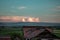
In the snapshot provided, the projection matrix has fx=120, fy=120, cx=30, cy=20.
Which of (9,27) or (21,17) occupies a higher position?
(21,17)

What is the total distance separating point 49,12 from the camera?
141cm

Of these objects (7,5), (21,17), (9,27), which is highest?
(7,5)

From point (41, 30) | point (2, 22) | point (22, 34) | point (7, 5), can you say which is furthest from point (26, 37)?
point (7, 5)

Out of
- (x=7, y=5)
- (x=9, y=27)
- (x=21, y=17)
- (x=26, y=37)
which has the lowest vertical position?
(x=26, y=37)

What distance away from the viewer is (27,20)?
1.40 meters

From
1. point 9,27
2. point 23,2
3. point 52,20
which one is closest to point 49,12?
point 52,20

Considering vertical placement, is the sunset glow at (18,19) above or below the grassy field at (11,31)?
above

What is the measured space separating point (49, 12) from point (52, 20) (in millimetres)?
100

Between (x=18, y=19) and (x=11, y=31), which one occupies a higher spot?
(x=18, y=19)

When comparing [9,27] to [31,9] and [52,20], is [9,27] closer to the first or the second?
[31,9]

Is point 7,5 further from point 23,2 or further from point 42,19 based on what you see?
point 42,19

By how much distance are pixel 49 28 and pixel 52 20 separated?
104mm

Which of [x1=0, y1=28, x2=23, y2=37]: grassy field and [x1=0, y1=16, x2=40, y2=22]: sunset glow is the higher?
[x1=0, y1=16, x2=40, y2=22]: sunset glow

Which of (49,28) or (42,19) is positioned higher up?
(42,19)
